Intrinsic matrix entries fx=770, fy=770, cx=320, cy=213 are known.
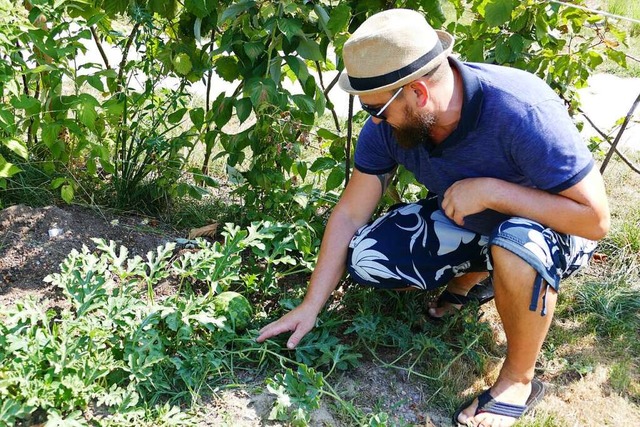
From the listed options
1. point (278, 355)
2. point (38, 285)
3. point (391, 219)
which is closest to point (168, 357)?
point (278, 355)

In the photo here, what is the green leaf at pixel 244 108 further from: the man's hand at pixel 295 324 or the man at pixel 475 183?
the man's hand at pixel 295 324

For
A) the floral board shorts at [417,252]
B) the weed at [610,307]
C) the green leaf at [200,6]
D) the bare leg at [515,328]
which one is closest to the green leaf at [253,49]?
the green leaf at [200,6]

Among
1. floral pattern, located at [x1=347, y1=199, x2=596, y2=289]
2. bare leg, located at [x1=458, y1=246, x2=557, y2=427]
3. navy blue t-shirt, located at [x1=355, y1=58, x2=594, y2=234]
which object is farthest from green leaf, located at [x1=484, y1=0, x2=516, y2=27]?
bare leg, located at [x1=458, y1=246, x2=557, y2=427]

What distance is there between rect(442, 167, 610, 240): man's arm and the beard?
0.22 metres

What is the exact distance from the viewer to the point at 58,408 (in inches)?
88.7

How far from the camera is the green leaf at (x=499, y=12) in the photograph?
9.42 feet

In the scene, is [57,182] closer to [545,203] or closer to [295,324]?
[295,324]

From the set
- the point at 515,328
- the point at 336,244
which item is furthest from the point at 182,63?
the point at 515,328

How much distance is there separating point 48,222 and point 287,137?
41.5 inches

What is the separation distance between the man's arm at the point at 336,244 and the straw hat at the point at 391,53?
531mm

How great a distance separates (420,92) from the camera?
232 centimetres

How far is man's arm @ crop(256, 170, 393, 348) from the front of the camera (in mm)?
2623

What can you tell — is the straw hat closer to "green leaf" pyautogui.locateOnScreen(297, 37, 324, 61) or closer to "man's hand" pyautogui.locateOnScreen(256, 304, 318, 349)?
"green leaf" pyautogui.locateOnScreen(297, 37, 324, 61)

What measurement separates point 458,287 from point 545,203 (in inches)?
29.5
